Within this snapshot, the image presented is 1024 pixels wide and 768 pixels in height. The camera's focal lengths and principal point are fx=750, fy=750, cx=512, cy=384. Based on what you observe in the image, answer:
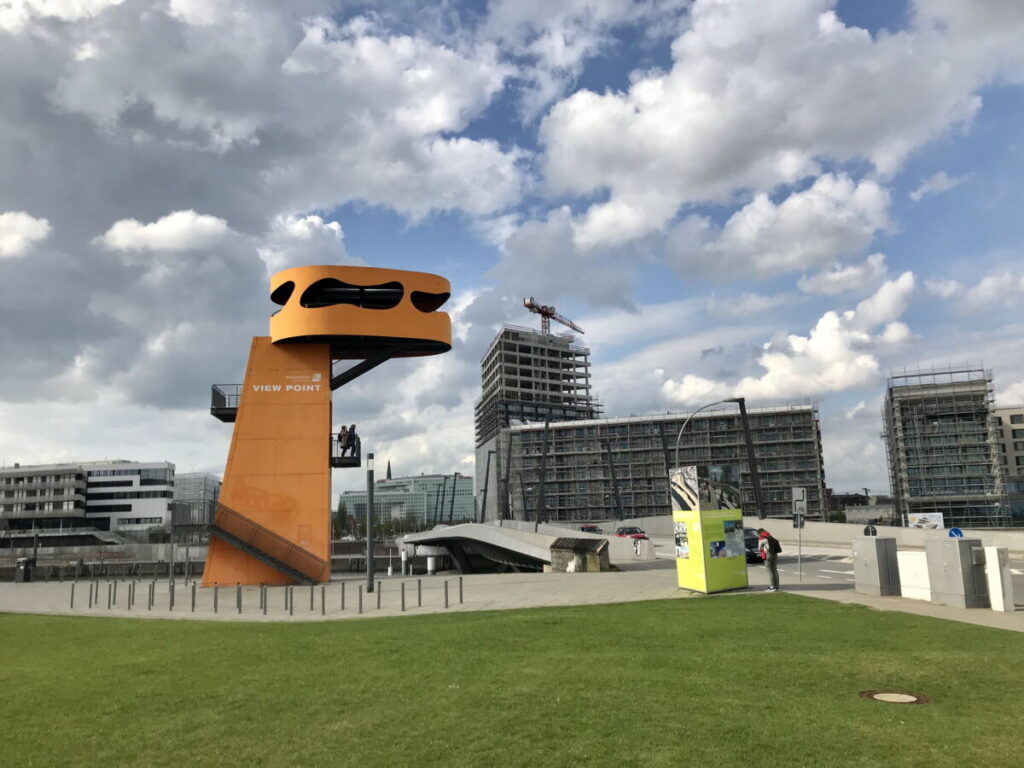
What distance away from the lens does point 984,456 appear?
91312 mm

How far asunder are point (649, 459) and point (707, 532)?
9813cm

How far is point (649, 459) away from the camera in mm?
115750

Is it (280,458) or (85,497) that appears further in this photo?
(85,497)

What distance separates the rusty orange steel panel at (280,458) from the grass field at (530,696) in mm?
15048

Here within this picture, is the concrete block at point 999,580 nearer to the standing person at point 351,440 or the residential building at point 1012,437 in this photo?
the standing person at point 351,440

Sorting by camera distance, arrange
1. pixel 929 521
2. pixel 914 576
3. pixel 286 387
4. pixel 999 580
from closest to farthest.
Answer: pixel 999 580 → pixel 914 576 → pixel 286 387 → pixel 929 521

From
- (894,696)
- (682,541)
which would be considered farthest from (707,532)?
(894,696)

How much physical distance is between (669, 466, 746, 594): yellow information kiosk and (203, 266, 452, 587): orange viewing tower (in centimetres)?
1433

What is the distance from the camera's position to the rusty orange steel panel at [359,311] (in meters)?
29.7

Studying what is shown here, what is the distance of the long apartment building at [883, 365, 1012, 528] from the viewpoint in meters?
90.2

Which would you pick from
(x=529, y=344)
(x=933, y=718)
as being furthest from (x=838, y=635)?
(x=529, y=344)

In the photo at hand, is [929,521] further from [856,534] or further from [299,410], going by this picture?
[299,410]

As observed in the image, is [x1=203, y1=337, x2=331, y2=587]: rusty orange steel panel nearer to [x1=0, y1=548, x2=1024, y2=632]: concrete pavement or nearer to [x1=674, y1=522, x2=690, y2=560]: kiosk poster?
[x1=0, y1=548, x2=1024, y2=632]: concrete pavement

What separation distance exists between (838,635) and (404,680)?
703cm
